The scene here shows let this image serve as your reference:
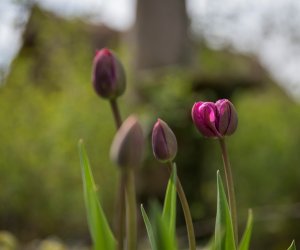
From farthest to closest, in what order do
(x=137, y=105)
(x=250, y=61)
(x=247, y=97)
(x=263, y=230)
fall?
(x=250, y=61) < (x=247, y=97) < (x=137, y=105) < (x=263, y=230)

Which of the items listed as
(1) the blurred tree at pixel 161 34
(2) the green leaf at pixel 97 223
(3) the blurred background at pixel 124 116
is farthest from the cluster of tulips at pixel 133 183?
(1) the blurred tree at pixel 161 34

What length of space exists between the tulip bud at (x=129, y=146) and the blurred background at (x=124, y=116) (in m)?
2.59

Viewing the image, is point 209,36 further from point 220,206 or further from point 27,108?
point 220,206

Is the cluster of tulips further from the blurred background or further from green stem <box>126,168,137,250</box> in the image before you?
the blurred background

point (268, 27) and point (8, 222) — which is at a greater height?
point (268, 27)

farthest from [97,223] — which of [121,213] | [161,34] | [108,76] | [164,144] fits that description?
[161,34]

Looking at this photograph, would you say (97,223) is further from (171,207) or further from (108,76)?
(108,76)

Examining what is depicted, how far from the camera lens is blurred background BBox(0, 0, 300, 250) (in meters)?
3.86

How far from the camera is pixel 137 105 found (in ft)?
15.7

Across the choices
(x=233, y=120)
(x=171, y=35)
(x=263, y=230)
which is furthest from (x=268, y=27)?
(x=233, y=120)

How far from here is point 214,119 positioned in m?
0.82

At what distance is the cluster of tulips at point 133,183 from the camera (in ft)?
2.11

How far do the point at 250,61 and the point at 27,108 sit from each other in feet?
17.2

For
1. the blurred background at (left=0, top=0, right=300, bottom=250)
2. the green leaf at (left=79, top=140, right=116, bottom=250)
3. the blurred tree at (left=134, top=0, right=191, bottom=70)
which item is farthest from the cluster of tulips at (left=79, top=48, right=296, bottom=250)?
the blurred tree at (left=134, top=0, right=191, bottom=70)
